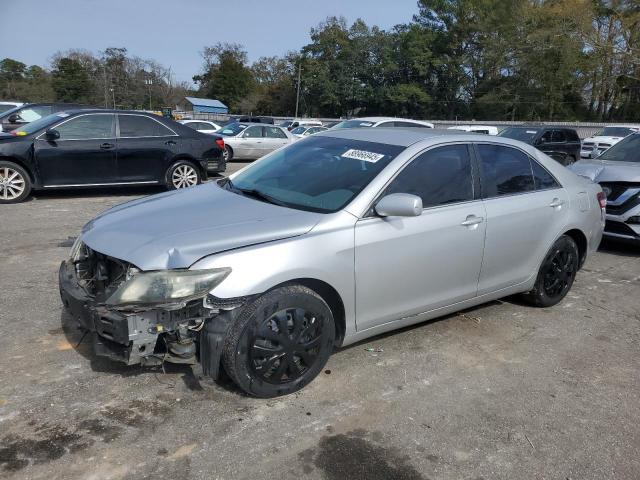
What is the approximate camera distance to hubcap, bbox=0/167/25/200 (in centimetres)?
851

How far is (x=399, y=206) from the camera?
321 centimetres

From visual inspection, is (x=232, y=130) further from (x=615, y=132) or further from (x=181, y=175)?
(x=615, y=132)

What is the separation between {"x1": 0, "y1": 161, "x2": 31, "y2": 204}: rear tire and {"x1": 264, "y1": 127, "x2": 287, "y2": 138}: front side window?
9.96m

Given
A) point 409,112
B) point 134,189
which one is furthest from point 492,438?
point 409,112

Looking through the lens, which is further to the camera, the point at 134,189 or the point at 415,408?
the point at 134,189

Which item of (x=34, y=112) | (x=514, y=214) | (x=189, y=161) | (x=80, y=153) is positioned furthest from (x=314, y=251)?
(x=34, y=112)

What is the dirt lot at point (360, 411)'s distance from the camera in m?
2.56

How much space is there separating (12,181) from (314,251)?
7516mm

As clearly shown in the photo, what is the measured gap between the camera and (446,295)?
3.77 meters

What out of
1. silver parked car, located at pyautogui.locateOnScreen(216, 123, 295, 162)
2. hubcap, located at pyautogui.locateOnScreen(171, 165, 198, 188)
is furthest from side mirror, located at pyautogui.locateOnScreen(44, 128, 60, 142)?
silver parked car, located at pyautogui.locateOnScreen(216, 123, 295, 162)

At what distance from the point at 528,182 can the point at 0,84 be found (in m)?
89.2

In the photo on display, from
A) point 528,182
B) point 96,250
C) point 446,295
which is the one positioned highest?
point 528,182

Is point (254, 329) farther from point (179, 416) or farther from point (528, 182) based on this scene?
point (528, 182)

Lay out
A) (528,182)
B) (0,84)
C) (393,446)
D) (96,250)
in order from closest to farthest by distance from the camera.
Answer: (393,446), (96,250), (528,182), (0,84)
